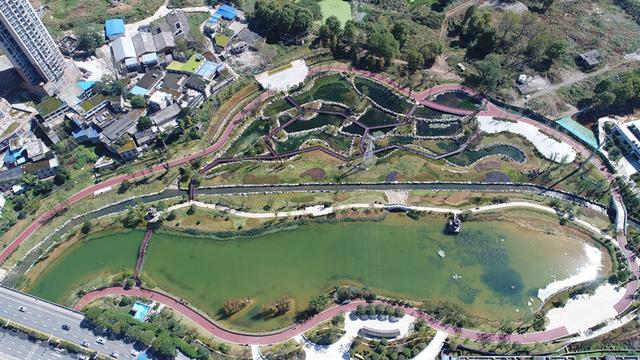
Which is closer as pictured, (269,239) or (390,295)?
(390,295)

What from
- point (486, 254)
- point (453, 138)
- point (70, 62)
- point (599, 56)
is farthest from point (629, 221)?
point (70, 62)

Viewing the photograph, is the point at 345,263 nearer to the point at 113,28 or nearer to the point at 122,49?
the point at 122,49

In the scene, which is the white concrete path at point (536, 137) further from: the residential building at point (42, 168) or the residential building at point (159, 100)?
the residential building at point (42, 168)

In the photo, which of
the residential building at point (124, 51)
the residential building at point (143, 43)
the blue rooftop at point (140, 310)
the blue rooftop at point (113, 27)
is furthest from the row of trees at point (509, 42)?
the blue rooftop at point (113, 27)

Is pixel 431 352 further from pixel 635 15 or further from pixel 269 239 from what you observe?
pixel 635 15

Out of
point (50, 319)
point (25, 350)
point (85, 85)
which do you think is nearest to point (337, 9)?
point (85, 85)
